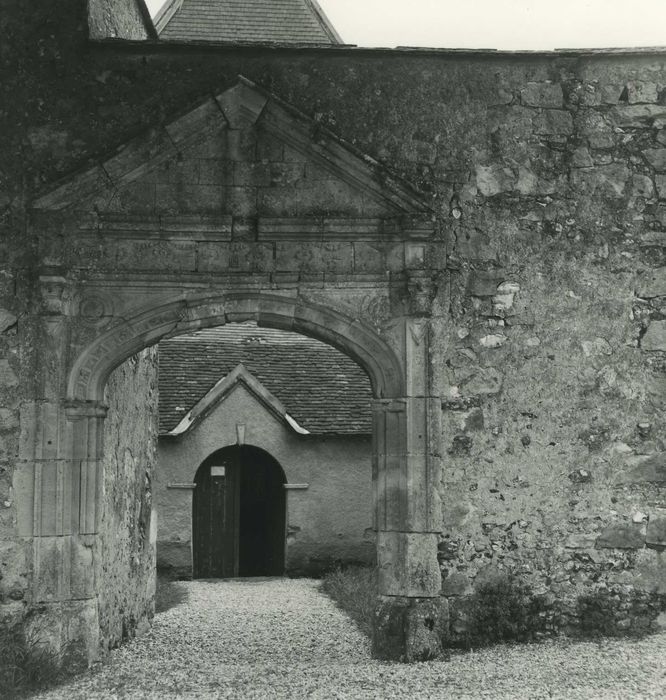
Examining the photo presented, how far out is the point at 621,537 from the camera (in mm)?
6922

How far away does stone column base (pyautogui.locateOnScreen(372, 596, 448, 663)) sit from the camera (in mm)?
6617

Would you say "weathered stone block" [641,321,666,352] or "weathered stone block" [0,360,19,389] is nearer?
"weathered stone block" [0,360,19,389]

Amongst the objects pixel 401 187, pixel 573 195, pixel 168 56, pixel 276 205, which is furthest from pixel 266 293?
pixel 573 195

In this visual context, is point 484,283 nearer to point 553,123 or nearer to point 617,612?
point 553,123

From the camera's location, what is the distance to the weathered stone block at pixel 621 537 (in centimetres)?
691

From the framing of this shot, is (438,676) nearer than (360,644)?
Yes

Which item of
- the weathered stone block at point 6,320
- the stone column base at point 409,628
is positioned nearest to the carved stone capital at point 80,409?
the weathered stone block at point 6,320

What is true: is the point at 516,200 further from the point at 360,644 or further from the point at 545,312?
the point at 360,644

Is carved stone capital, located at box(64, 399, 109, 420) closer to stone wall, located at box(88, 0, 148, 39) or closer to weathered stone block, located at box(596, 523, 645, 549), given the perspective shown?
stone wall, located at box(88, 0, 148, 39)

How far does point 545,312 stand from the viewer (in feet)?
23.0

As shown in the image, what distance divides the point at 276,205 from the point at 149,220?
852 millimetres

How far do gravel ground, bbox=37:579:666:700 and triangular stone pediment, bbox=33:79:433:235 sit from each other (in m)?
2.84

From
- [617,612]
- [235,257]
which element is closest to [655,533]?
[617,612]

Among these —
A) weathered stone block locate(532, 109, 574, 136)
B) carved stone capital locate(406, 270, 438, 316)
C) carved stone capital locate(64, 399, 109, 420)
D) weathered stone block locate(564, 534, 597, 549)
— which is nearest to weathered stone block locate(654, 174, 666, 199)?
weathered stone block locate(532, 109, 574, 136)
